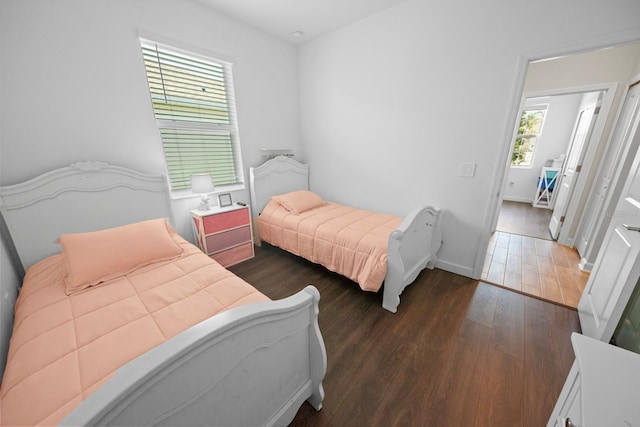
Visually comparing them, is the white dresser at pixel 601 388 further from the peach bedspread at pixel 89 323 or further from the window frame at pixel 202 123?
the window frame at pixel 202 123

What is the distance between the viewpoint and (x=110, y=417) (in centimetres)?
55

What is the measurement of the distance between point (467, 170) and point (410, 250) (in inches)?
39.0

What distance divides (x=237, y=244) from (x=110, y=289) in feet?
4.33

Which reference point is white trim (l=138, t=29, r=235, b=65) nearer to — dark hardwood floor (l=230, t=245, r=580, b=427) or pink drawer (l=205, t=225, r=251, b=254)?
pink drawer (l=205, t=225, r=251, b=254)

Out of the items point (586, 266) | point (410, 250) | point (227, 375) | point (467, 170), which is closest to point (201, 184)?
point (227, 375)

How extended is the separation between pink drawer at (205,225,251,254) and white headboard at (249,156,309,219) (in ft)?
1.29

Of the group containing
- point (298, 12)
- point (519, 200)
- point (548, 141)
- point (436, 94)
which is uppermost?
point (298, 12)

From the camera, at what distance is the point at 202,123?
255cm

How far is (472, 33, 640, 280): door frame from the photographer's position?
61.0 inches

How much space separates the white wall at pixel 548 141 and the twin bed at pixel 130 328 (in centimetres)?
544

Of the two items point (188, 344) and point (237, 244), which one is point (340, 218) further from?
point (188, 344)

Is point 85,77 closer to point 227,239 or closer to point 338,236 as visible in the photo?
point 227,239

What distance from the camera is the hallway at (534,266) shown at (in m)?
2.20

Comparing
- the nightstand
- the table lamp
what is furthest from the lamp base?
the table lamp
